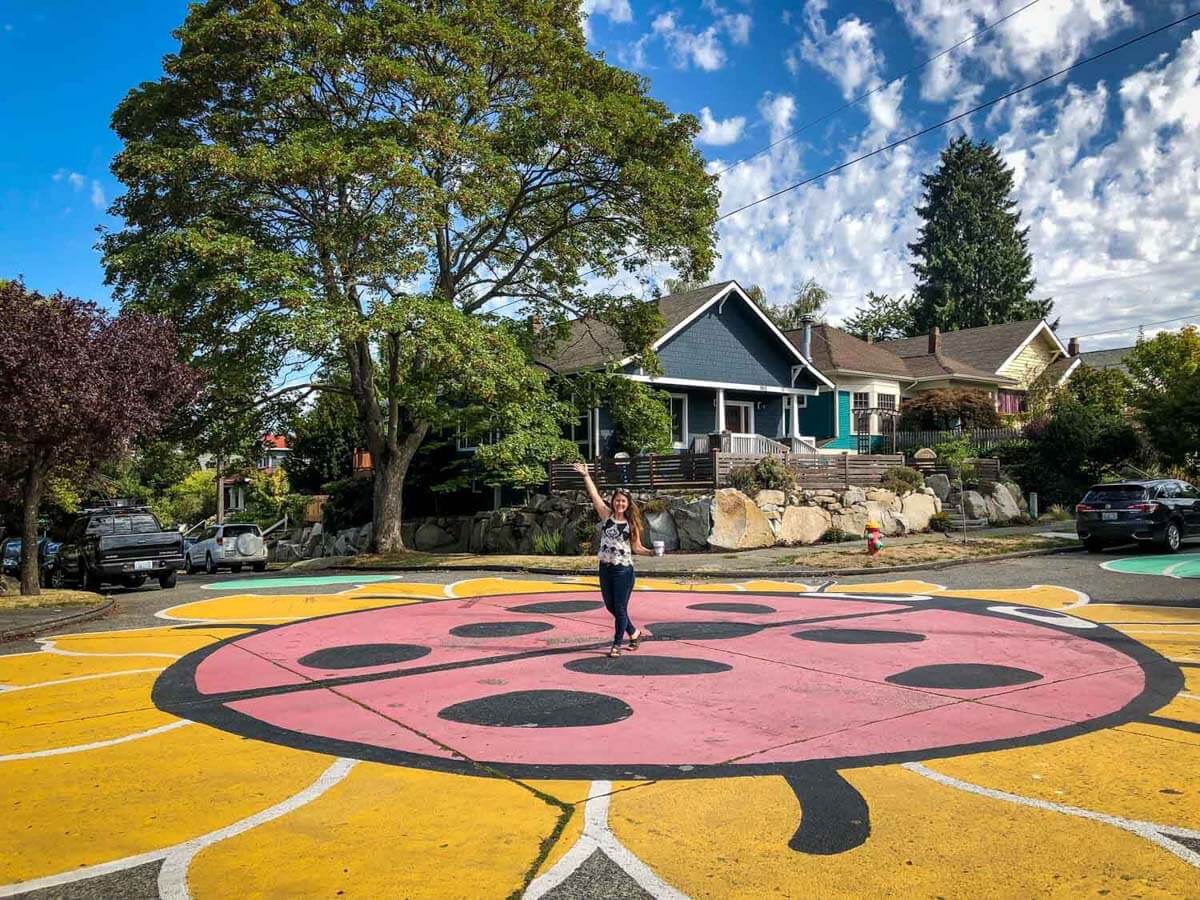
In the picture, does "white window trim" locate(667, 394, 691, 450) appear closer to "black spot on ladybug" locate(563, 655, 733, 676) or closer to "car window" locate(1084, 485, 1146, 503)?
"car window" locate(1084, 485, 1146, 503)

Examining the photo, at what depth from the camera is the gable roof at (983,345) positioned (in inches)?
1778

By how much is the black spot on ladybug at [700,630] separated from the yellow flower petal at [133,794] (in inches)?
206

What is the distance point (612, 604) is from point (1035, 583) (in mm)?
9456

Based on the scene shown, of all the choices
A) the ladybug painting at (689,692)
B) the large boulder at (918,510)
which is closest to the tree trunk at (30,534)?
the ladybug painting at (689,692)

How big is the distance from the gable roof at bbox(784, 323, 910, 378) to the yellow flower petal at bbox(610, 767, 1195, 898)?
34672mm

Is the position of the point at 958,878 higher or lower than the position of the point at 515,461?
lower

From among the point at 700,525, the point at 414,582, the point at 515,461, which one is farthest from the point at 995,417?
the point at 414,582

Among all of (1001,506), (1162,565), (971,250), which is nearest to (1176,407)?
(1001,506)

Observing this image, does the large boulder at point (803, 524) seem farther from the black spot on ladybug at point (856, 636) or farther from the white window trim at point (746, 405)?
the black spot on ladybug at point (856, 636)

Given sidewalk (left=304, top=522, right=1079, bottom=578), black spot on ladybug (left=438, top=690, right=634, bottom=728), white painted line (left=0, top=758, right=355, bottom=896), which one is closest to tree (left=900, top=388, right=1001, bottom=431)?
sidewalk (left=304, top=522, right=1079, bottom=578)

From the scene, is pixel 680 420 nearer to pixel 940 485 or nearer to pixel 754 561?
pixel 940 485

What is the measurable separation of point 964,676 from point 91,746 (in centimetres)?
681

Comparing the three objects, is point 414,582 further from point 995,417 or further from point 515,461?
point 995,417

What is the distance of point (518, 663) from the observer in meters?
8.74
